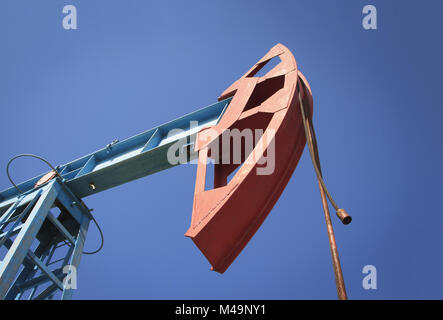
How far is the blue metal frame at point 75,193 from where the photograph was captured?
20.8ft

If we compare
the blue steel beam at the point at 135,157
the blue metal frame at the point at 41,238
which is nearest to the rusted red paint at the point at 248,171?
the blue steel beam at the point at 135,157

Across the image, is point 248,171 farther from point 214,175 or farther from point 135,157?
point 135,157

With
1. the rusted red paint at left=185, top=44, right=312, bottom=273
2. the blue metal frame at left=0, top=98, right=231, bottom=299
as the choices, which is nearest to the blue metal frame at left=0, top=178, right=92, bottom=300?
the blue metal frame at left=0, top=98, right=231, bottom=299

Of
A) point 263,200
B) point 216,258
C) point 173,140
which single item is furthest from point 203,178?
point 173,140

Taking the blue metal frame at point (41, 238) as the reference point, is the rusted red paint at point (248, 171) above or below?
above

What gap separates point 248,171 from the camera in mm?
4066

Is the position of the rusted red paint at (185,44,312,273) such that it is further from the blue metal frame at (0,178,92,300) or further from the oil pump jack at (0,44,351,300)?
the blue metal frame at (0,178,92,300)

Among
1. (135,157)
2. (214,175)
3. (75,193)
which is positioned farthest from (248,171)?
(75,193)

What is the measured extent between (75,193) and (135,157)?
1898 millimetres

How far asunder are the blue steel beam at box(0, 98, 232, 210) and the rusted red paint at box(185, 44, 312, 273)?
1.16 metres

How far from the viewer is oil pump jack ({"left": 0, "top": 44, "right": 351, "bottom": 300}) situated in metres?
3.88

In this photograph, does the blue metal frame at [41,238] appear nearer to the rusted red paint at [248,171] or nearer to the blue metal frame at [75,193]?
the blue metal frame at [75,193]

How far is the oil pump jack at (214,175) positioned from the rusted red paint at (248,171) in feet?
0.04
